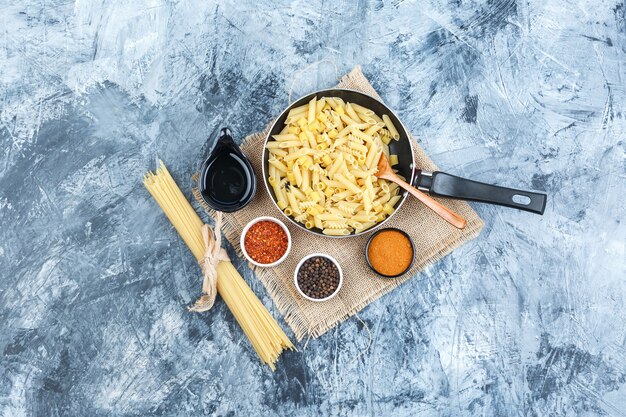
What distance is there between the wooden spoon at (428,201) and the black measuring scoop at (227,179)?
21.0 inches

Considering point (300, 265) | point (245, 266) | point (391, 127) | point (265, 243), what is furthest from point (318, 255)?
point (391, 127)

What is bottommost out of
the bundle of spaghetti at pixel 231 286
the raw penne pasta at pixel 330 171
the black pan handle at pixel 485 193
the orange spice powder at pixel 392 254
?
the bundle of spaghetti at pixel 231 286

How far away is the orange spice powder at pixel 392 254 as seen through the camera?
2.37 m

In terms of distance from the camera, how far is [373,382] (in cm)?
246

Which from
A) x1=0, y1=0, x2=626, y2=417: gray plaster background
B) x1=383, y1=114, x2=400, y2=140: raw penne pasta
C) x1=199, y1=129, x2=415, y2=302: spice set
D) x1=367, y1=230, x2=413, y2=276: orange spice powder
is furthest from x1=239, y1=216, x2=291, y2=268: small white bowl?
x1=383, y1=114, x2=400, y2=140: raw penne pasta

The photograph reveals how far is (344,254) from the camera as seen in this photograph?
8.04 feet

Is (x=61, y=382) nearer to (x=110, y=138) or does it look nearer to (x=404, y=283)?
(x=110, y=138)

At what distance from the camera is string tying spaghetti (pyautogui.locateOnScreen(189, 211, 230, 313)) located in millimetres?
2324

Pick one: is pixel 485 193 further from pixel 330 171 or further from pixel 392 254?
pixel 330 171

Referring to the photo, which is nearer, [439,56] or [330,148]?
[330,148]

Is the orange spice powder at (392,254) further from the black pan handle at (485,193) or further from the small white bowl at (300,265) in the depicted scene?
the black pan handle at (485,193)

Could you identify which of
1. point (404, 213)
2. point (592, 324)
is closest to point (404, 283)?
point (404, 213)

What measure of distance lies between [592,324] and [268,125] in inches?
63.9

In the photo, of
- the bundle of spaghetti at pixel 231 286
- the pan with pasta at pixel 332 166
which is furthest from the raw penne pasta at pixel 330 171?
the bundle of spaghetti at pixel 231 286
